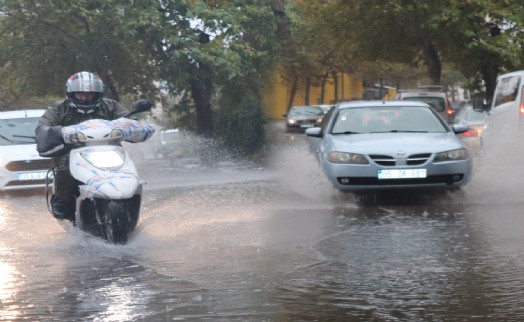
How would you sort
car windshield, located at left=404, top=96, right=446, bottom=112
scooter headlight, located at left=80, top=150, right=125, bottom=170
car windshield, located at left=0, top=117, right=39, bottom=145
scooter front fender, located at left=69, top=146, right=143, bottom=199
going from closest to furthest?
scooter front fender, located at left=69, top=146, right=143, bottom=199 → scooter headlight, located at left=80, top=150, right=125, bottom=170 → car windshield, located at left=0, top=117, right=39, bottom=145 → car windshield, located at left=404, top=96, right=446, bottom=112

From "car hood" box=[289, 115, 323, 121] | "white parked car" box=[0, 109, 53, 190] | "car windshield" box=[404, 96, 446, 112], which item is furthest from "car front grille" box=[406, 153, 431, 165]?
"car hood" box=[289, 115, 323, 121]

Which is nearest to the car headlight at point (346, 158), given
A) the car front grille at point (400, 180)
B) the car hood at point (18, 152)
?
the car front grille at point (400, 180)

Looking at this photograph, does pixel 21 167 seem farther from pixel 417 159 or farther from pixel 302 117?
pixel 302 117

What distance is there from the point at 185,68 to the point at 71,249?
65.3 feet

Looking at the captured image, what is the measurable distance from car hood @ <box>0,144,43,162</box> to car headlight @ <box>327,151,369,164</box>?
6633mm

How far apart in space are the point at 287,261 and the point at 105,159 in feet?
6.87

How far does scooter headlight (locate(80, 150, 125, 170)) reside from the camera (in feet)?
32.0

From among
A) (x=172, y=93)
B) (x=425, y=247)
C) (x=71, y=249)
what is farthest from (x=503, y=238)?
(x=172, y=93)

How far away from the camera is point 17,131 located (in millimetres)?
19672

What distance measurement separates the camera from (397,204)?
13.6 m

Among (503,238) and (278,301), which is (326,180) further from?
(278,301)

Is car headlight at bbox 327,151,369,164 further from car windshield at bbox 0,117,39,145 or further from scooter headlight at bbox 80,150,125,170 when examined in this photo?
car windshield at bbox 0,117,39,145

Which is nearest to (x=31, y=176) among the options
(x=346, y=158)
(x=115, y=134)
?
(x=346, y=158)

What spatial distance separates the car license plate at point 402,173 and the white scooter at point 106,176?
12.6 ft
